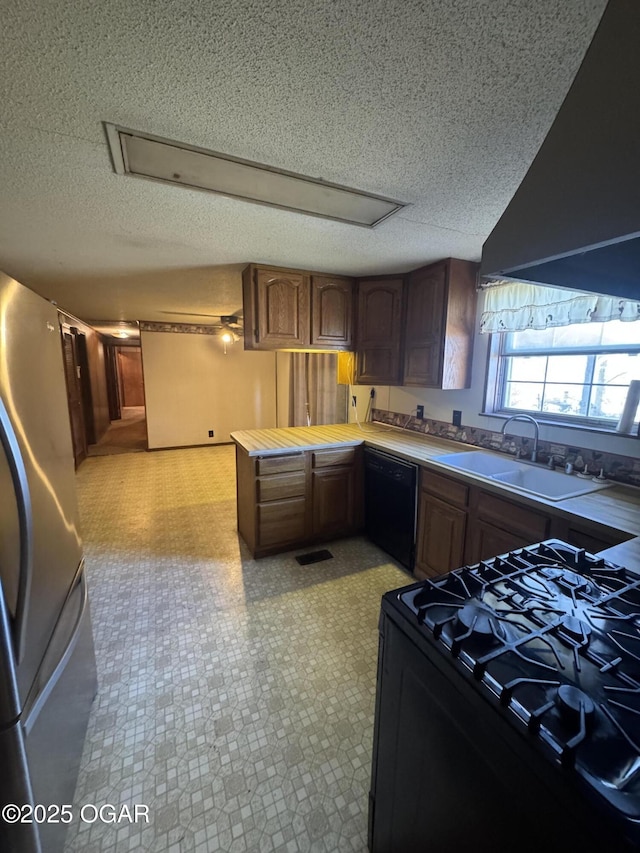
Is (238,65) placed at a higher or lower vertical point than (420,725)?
higher

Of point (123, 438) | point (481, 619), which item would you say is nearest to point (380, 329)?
point (481, 619)

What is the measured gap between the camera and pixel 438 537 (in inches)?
91.0

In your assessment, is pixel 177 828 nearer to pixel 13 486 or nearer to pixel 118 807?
pixel 118 807

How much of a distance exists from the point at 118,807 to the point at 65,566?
85 cm

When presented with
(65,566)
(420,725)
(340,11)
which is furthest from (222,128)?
(420,725)

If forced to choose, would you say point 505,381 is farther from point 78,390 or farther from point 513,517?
point 78,390

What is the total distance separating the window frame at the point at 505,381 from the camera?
6.48ft

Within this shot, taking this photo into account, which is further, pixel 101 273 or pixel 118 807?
pixel 101 273

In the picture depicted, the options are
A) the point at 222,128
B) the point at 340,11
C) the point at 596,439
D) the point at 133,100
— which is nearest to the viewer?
the point at 340,11

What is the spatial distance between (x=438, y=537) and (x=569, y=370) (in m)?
1.35

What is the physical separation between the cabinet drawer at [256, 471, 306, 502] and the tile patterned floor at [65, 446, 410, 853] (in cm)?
54

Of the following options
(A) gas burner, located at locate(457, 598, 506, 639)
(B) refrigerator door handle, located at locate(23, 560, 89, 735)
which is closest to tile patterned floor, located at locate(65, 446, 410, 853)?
(B) refrigerator door handle, located at locate(23, 560, 89, 735)

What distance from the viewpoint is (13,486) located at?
911 mm

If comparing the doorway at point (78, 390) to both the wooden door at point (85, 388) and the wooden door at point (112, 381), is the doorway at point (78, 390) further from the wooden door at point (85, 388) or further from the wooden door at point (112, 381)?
the wooden door at point (112, 381)
